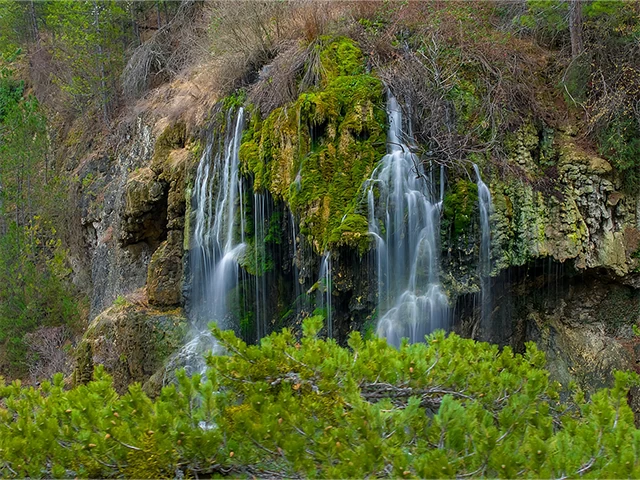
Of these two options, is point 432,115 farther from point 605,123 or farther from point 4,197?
point 4,197

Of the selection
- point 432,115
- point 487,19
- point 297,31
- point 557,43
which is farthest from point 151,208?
point 557,43

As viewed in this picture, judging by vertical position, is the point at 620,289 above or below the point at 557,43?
below

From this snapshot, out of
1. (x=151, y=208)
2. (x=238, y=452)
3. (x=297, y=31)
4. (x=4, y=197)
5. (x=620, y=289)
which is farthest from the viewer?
(x=4, y=197)

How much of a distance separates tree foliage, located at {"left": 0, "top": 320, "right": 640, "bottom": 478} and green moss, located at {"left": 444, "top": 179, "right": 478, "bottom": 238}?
4.38 metres

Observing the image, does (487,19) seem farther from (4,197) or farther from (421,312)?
(4,197)

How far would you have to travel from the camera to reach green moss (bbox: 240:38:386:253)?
26.8ft

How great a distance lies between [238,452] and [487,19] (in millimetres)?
10715

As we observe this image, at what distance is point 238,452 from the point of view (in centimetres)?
315

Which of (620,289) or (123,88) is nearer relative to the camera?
(620,289)

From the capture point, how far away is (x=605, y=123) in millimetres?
8859

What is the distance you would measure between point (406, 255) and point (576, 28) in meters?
5.28

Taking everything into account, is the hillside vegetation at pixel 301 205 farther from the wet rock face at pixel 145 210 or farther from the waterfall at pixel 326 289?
the waterfall at pixel 326 289

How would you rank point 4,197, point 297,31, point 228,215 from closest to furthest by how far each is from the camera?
1. point 228,215
2. point 297,31
3. point 4,197

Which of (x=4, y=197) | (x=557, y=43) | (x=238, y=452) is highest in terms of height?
(x=557, y=43)
